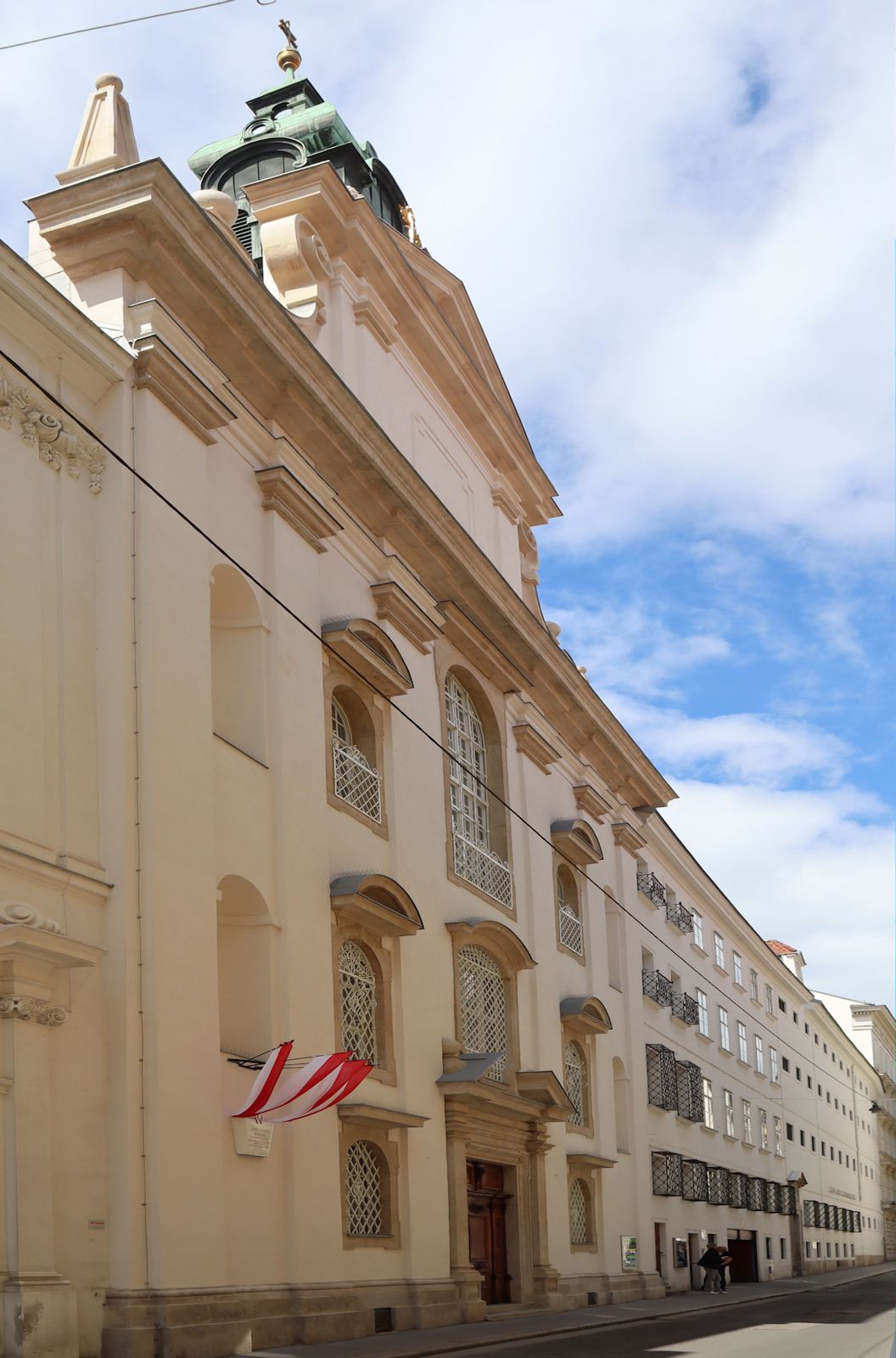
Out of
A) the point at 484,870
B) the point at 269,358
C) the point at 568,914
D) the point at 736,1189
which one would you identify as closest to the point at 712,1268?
the point at 736,1189

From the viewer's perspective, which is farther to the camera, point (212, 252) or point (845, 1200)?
point (845, 1200)

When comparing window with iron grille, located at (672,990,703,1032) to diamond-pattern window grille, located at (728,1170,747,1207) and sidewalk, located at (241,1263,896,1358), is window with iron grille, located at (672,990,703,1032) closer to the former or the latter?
diamond-pattern window grille, located at (728,1170,747,1207)

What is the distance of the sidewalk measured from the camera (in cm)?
1578

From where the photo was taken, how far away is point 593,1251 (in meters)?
28.9

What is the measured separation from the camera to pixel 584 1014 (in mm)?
28625

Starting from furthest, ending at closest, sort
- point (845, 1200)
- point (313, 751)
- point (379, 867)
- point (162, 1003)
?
point (845, 1200) → point (379, 867) → point (313, 751) → point (162, 1003)

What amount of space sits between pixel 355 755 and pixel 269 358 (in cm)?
534

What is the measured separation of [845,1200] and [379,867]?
59.0 meters

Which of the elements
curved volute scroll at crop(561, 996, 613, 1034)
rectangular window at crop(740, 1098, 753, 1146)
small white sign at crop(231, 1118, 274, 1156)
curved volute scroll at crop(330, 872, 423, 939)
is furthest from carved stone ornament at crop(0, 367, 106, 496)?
rectangular window at crop(740, 1098, 753, 1146)

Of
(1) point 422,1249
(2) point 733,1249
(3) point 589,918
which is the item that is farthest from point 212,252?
(2) point 733,1249

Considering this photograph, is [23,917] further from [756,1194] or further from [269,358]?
[756,1194]

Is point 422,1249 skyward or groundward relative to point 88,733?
groundward

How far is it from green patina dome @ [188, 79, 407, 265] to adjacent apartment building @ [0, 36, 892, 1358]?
87 mm

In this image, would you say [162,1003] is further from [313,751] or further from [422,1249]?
[422,1249]
